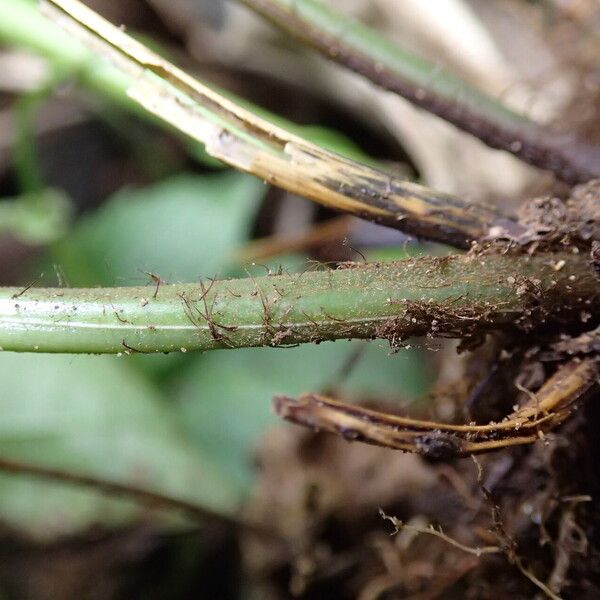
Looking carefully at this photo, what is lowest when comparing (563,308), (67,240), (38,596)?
(38,596)

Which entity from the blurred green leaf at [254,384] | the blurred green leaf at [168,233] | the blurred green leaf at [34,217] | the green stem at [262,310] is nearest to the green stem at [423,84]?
the green stem at [262,310]

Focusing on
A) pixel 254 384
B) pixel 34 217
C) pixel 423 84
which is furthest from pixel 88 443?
pixel 423 84

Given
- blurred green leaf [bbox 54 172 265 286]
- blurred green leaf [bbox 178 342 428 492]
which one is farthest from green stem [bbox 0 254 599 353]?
blurred green leaf [bbox 54 172 265 286]

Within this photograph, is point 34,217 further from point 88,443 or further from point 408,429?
point 408,429

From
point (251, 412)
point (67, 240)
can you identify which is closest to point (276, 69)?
point (67, 240)

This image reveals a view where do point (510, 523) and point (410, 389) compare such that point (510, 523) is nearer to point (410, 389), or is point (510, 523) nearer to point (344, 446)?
point (344, 446)

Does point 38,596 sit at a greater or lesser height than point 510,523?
lesser

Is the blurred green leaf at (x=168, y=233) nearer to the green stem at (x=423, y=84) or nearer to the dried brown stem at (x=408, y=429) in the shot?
the green stem at (x=423, y=84)
